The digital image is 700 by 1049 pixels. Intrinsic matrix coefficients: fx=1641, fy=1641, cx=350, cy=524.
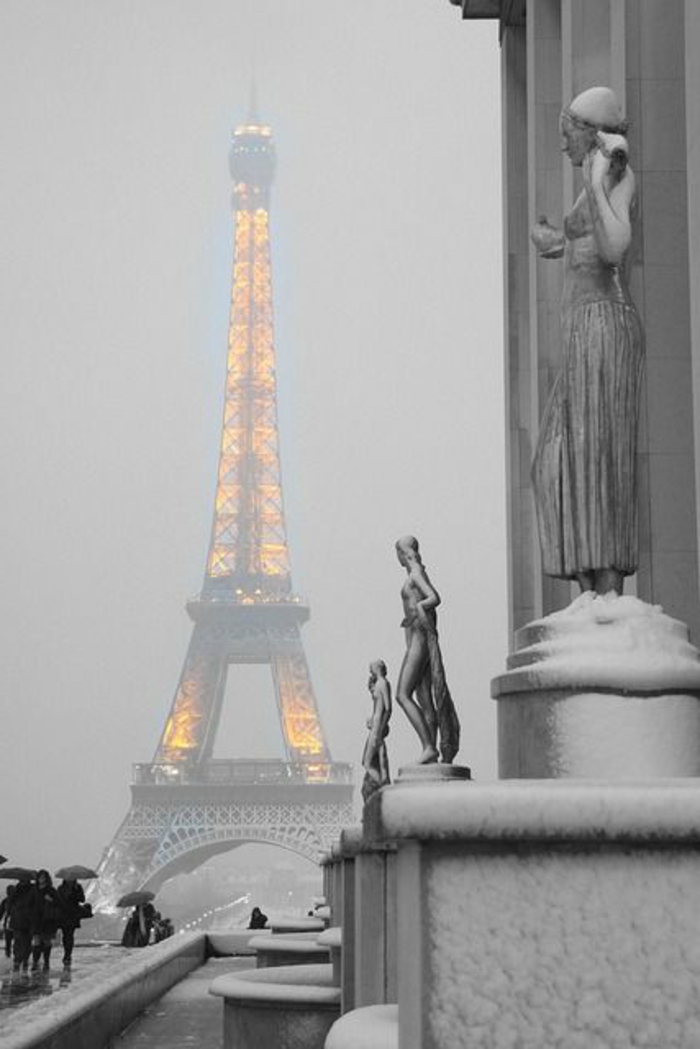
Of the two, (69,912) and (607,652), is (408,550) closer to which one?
(607,652)

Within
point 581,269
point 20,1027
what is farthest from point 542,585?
point 581,269

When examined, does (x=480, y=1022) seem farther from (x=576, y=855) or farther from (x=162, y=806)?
(x=162, y=806)

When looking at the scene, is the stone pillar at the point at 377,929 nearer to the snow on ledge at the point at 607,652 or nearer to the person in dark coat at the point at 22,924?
the snow on ledge at the point at 607,652

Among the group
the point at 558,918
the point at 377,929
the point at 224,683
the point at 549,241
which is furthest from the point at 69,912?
the point at 224,683

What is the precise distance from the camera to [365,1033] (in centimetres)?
558

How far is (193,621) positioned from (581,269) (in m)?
76.1

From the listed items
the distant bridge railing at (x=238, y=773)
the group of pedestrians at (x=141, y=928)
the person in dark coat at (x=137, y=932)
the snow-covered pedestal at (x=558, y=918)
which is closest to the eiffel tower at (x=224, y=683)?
the distant bridge railing at (x=238, y=773)

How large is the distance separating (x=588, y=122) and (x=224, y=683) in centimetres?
7804

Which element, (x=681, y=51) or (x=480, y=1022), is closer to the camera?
(x=480, y=1022)

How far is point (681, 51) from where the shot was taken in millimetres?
15336

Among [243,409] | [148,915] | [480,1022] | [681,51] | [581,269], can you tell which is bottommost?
[148,915]

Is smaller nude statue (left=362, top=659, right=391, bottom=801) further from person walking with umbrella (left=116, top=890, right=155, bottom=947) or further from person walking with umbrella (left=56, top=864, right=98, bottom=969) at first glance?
person walking with umbrella (left=116, top=890, right=155, bottom=947)

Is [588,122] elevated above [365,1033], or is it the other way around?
[588,122]

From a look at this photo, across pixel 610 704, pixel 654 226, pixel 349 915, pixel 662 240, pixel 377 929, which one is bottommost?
pixel 349 915
